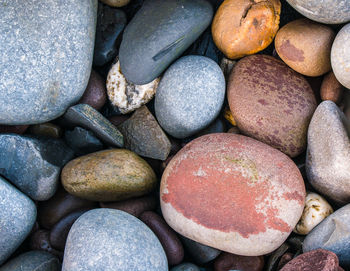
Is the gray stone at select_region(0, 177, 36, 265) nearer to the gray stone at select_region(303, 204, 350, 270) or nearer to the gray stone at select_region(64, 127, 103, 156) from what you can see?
the gray stone at select_region(64, 127, 103, 156)

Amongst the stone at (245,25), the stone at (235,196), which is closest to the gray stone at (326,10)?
the stone at (245,25)

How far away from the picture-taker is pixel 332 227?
1.90 m

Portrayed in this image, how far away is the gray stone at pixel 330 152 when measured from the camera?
1956mm

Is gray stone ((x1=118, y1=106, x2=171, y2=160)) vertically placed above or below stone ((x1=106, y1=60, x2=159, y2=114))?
below

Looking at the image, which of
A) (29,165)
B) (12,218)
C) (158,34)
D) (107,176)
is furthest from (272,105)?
(12,218)

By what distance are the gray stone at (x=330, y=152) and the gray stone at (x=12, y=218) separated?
1.57 metres

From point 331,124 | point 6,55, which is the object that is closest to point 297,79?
point 331,124

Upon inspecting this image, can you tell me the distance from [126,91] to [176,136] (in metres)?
0.42

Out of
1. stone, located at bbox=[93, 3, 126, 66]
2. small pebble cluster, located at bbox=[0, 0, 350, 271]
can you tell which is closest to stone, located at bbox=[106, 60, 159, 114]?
small pebble cluster, located at bbox=[0, 0, 350, 271]

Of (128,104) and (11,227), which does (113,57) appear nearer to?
(128,104)

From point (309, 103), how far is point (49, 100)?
1.48 meters

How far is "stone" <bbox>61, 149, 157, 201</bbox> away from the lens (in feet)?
6.72

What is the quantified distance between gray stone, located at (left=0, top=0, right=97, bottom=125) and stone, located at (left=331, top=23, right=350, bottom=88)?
133cm

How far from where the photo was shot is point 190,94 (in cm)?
213
